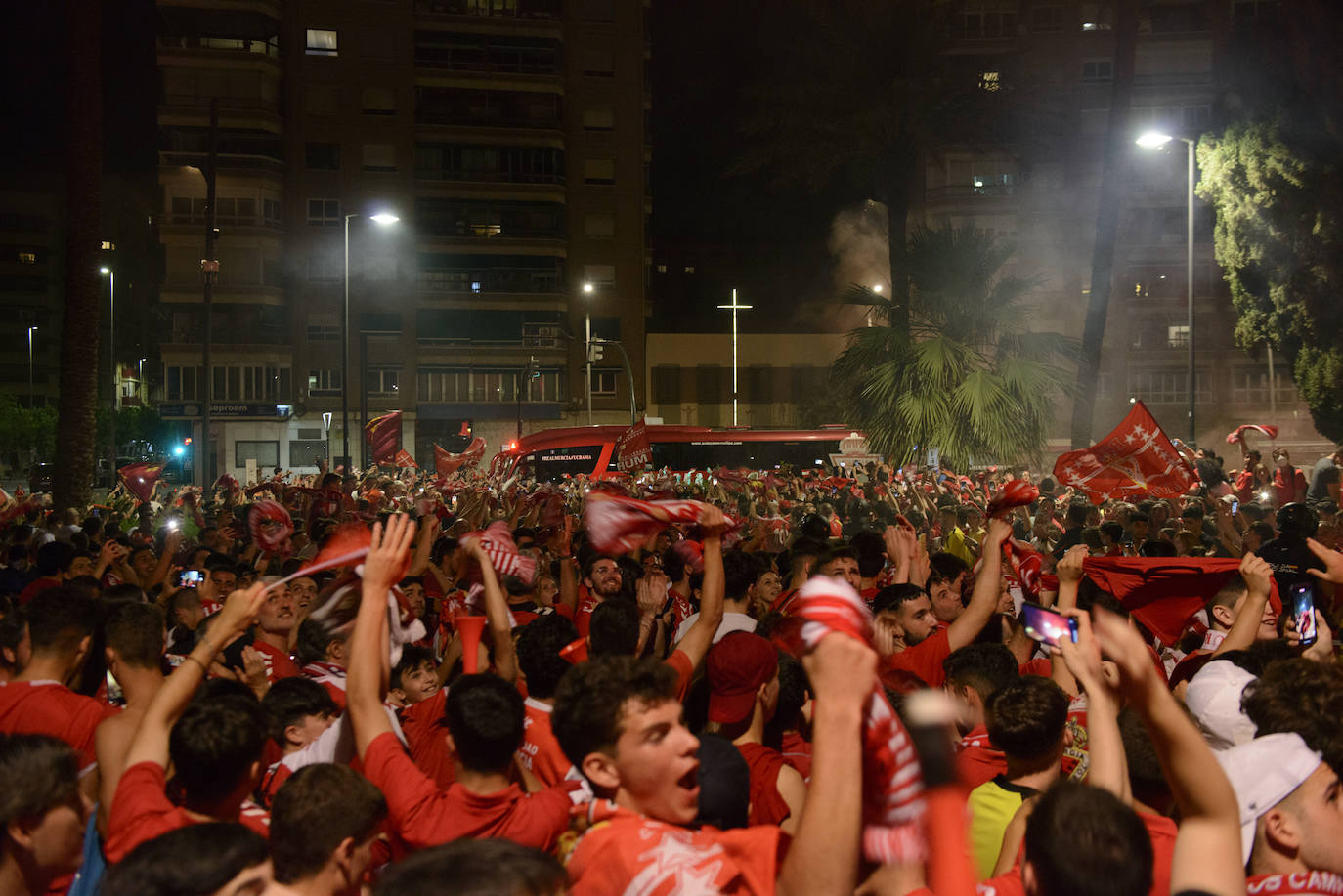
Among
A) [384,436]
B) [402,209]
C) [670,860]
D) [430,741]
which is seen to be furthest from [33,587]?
[402,209]

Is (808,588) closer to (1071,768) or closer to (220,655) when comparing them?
(1071,768)

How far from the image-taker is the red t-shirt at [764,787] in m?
3.54

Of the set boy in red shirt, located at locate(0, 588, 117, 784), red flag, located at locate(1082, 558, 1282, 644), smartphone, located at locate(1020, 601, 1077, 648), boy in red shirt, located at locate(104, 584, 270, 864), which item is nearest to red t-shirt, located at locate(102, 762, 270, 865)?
boy in red shirt, located at locate(104, 584, 270, 864)

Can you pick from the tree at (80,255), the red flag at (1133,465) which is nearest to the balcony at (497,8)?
the tree at (80,255)

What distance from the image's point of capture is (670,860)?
228cm

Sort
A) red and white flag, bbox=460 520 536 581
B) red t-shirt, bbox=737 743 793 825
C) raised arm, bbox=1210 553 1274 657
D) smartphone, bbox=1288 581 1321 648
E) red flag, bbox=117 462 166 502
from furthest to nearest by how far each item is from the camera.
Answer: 1. red flag, bbox=117 462 166 502
2. red and white flag, bbox=460 520 536 581
3. smartphone, bbox=1288 581 1321 648
4. raised arm, bbox=1210 553 1274 657
5. red t-shirt, bbox=737 743 793 825

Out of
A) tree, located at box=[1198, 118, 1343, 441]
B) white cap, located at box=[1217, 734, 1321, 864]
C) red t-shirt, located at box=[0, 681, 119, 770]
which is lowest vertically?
red t-shirt, located at box=[0, 681, 119, 770]

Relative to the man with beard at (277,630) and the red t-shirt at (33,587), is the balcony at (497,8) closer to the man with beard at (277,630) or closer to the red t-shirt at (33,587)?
the red t-shirt at (33,587)

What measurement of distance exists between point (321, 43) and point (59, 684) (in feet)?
176

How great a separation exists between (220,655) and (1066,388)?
54.1ft

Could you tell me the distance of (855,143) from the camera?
873 inches

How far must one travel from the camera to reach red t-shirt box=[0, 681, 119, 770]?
3.71 metres

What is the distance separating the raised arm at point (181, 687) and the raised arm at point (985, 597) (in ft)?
9.65

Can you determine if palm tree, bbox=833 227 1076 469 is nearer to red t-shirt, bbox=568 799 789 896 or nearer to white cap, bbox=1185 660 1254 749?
white cap, bbox=1185 660 1254 749
